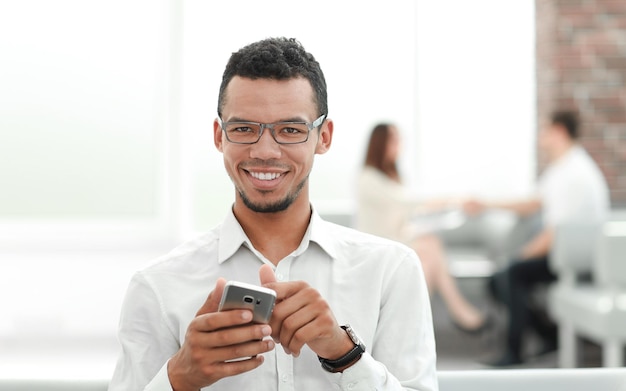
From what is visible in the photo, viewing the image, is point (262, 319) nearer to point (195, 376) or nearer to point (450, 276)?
point (195, 376)

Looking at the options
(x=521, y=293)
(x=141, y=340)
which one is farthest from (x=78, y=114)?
(x=141, y=340)

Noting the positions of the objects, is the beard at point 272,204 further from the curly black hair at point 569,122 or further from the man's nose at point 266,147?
the curly black hair at point 569,122

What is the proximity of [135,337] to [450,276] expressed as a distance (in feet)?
14.0

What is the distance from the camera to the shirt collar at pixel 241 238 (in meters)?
1.62

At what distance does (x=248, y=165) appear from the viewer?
5.12 feet

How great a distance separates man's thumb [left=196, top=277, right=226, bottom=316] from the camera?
4.43 ft

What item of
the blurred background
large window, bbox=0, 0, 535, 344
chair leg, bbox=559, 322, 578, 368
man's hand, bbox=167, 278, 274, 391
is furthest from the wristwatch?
large window, bbox=0, 0, 535, 344

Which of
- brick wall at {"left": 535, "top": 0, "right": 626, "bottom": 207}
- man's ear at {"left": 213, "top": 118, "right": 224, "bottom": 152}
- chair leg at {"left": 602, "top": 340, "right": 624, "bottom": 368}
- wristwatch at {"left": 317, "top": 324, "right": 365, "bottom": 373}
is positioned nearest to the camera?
wristwatch at {"left": 317, "top": 324, "right": 365, "bottom": 373}

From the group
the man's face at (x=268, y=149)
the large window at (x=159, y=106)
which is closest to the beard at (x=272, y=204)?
the man's face at (x=268, y=149)

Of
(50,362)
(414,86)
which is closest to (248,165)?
(50,362)

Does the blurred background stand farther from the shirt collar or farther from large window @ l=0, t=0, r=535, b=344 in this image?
the shirt collar

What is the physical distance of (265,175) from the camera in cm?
156

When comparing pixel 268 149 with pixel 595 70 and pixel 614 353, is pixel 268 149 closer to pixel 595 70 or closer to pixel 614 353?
pixel 614 353

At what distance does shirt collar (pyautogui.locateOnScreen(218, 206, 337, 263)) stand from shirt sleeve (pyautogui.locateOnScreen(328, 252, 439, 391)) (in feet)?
0.43
